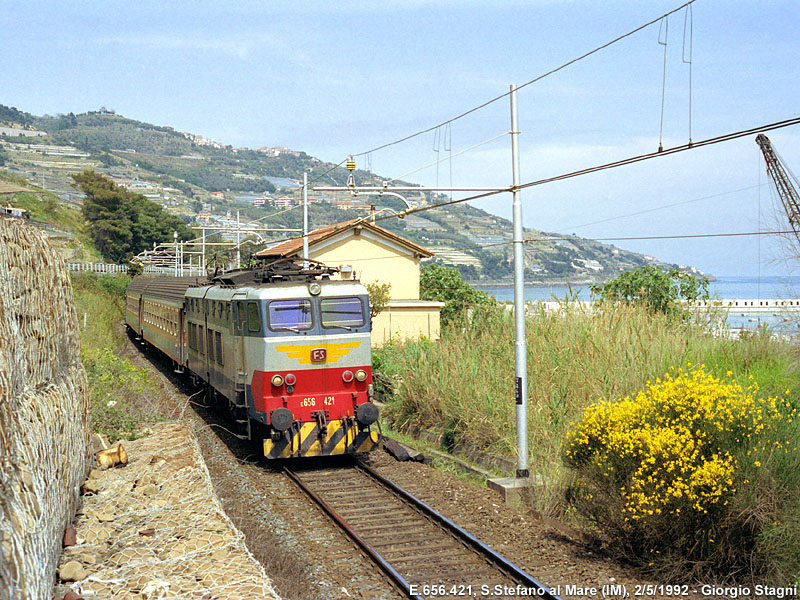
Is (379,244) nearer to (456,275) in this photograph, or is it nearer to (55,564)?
(456,275)

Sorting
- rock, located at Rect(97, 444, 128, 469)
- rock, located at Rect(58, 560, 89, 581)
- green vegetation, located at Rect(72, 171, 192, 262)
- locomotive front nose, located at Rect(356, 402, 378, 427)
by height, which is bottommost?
rock, located at Rect(58, 560, 89, 581)

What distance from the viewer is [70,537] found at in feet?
27.6

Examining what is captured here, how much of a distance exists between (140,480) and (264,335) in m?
3.07

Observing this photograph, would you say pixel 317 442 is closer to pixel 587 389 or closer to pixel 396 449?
pixel 396 449

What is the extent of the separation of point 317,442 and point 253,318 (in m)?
2.39

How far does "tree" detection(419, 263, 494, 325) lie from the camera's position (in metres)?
37.2

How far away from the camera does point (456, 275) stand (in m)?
39.9

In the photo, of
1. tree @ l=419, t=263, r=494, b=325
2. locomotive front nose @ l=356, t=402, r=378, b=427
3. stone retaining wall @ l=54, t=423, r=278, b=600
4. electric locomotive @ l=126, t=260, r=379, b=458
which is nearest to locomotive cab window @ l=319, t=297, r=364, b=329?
electric locomotive @ l=126, t=260, r=379, b=458

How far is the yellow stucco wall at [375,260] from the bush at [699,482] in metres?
23.3

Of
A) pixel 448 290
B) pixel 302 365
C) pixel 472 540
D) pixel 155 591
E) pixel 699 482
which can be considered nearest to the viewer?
pixel 155 591

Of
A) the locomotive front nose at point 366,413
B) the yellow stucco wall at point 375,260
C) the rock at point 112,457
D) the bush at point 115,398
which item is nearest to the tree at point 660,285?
the yellow stucco wall at point 375,260

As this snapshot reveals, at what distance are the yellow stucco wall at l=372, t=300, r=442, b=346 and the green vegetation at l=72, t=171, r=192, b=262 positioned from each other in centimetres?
6257

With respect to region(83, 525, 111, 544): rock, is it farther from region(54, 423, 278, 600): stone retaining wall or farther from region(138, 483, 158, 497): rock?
region(138, 483, 158, 497): rock

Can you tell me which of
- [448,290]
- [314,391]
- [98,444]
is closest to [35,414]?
[98,444]
